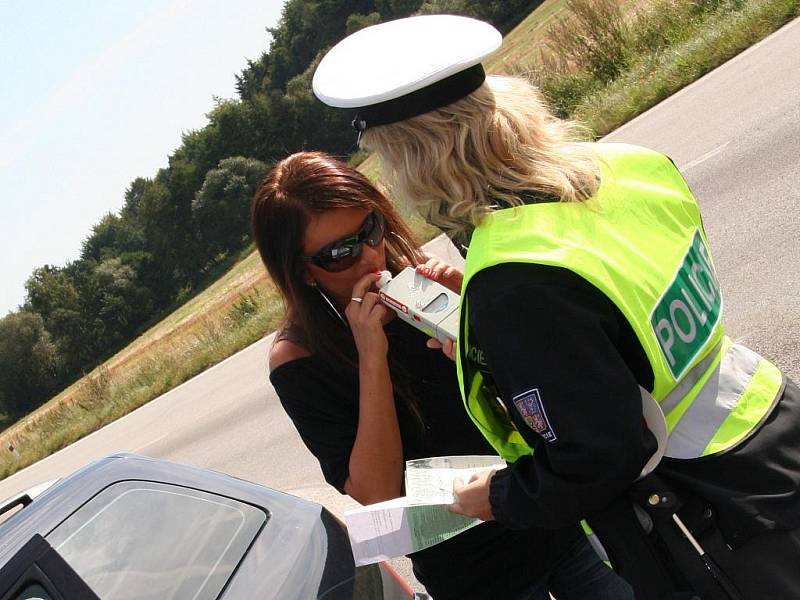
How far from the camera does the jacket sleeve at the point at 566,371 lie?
1.27 m

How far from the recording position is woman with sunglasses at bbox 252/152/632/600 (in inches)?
79.0

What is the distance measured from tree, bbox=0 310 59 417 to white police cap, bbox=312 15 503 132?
64.8 meters

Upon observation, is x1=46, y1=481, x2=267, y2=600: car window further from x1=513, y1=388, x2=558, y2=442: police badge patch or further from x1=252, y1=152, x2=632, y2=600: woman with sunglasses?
x1=513, y1=388, x2=558, y2=442: police badge patch

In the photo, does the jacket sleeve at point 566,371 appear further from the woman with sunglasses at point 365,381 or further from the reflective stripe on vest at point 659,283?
the woman with sunglasses at point 365,381

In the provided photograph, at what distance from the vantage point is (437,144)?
4.87ft

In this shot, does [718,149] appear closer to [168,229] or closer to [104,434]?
[104,434]

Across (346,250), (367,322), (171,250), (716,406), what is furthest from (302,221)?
(171,250)

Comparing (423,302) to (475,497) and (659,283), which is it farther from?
(659,283)

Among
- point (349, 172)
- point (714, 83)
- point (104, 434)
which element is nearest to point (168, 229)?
point (104, 434)

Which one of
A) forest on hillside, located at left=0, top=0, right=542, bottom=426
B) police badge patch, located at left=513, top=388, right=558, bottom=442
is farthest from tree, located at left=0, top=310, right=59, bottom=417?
police badge patch, located at left=513, top=388, right=558, bottom=442

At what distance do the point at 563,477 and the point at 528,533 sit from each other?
73 cm

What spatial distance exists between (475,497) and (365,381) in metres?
0.52

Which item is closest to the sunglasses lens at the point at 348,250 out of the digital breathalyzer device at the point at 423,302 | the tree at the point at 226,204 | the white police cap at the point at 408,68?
the digital breathalyzer device at the point at 423,302

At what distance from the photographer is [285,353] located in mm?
2148
